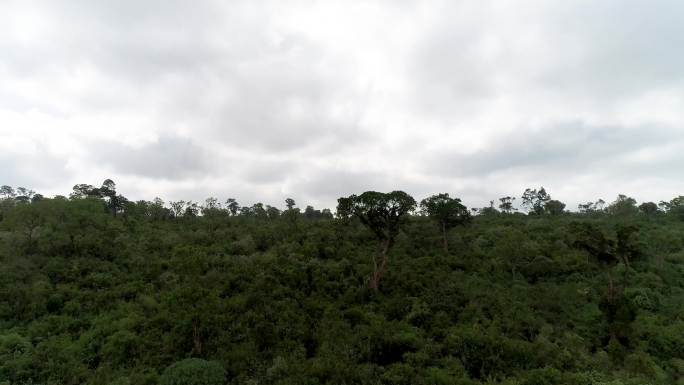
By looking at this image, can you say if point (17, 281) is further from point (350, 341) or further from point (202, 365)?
point (350, 341)

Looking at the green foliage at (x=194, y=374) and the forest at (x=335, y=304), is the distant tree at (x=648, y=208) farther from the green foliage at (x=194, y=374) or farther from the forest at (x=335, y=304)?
the green foliage at (x=194, y=374)

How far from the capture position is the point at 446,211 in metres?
36.9

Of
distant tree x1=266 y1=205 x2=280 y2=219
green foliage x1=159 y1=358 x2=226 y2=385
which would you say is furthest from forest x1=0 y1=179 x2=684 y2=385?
distant tree x1=266 y1=205 x2=280 y2=219

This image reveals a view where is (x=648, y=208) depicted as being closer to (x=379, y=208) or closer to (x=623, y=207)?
(x=623, y=207)

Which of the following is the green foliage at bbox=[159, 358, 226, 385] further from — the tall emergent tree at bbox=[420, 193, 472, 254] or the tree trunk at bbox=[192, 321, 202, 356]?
the tall emergent tree at bbox=[420, 193, 472, 254]

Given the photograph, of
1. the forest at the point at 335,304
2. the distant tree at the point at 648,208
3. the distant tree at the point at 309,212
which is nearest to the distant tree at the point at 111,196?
the forest at the point at 335,304

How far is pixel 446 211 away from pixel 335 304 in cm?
1826

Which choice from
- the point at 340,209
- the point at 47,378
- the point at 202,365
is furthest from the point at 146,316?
the point at 340,209

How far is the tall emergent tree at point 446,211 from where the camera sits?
37.0 metres

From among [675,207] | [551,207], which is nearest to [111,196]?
[551,207]

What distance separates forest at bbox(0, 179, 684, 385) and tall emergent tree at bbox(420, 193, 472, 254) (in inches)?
6.5

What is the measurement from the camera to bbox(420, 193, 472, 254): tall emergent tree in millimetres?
37031

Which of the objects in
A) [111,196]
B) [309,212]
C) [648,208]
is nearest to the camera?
[111,196]

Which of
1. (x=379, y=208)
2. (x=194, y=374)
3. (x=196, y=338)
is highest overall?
(x=379, y=208)
